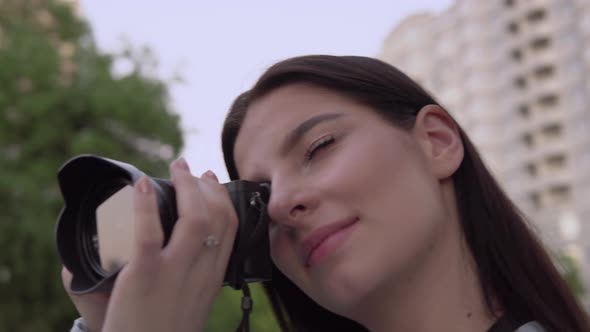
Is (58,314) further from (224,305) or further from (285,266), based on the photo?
(285,266)

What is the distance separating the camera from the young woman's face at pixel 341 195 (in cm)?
135

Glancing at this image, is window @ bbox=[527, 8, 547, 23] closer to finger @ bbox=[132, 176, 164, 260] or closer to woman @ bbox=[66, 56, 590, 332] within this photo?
woman @ bbox=[66, 56, 590, 332]

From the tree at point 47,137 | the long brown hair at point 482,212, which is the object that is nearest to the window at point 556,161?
the tree at point 47,137

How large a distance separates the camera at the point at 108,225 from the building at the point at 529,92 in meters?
30.6

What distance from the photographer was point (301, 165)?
145 cm

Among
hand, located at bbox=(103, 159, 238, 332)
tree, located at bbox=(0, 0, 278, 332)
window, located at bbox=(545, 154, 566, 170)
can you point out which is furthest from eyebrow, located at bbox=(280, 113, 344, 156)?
window, located at bbox=(545, 154, 566, 170)

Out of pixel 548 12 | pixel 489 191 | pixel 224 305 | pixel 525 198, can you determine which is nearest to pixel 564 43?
pixel 548 12

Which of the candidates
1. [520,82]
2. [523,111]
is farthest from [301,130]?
[520,82]

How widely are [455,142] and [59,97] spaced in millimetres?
10182

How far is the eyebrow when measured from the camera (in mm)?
1458

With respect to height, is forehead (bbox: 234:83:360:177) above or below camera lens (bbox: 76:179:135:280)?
above

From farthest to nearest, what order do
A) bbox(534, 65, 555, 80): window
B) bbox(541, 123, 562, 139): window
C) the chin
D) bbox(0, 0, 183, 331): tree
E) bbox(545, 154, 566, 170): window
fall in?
bbox(534, 65, 555, 80): window, bbox(541, 123, 562, 139): window, bbox(545, 154, 566, 170): window, bbox(0, 0, 183, 331): tree, the chin

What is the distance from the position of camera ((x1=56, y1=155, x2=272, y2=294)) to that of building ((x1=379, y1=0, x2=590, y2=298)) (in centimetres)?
3055

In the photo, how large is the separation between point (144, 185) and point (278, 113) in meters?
0.42
